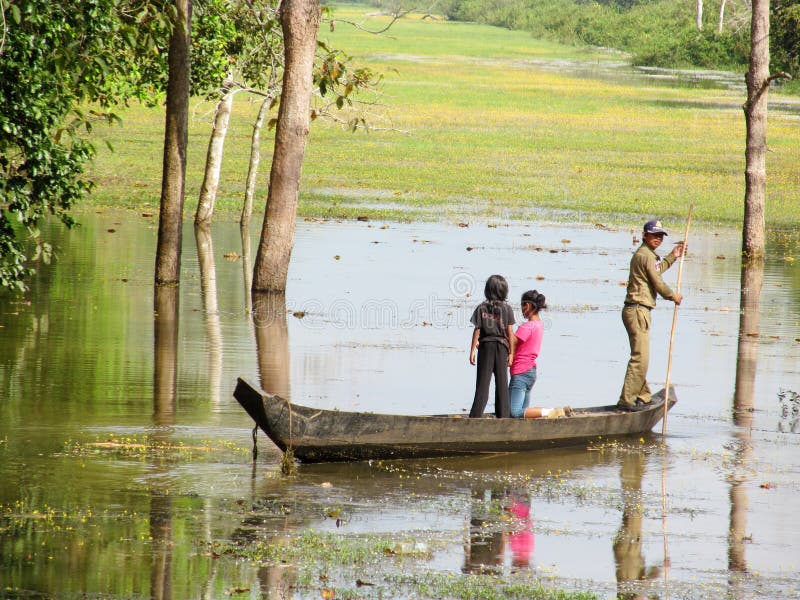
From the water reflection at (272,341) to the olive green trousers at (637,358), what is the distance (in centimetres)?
350

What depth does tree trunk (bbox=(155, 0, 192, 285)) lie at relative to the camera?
65.8 ft

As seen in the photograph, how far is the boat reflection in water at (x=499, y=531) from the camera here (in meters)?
9.30

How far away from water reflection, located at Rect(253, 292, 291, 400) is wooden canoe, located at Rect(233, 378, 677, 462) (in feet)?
9.09

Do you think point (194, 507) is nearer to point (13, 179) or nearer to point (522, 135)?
point (13, 179)

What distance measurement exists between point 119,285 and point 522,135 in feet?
110

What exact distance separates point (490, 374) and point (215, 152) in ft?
A: 53.0

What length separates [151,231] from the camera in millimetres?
28016

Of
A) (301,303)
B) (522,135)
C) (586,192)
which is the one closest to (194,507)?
(301,303)

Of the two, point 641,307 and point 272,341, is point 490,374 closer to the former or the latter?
point 641,307

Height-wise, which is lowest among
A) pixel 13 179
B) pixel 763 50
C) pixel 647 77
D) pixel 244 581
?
pixel 244 581

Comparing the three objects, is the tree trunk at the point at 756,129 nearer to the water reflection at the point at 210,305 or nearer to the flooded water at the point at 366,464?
the flooded water at the point at 366,464

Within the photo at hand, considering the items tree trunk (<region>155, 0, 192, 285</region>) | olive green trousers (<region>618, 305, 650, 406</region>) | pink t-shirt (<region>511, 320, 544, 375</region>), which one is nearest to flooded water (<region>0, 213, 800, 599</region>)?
olive green trousers (<region>618, 305, 650, 406</region>)

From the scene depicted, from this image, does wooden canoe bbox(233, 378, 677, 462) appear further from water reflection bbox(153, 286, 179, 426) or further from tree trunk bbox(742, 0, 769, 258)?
tree trunk bbox(742, 0, 769, 258)

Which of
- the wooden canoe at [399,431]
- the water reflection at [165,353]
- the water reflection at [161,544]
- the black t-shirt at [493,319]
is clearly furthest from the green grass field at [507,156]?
the water reflection at [161,544]
